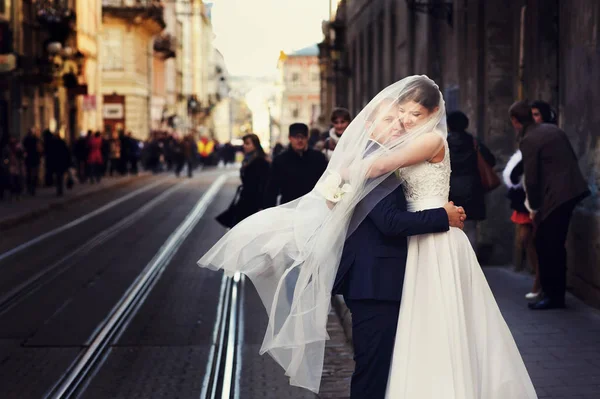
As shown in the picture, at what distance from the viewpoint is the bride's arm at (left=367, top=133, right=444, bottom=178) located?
4941mm

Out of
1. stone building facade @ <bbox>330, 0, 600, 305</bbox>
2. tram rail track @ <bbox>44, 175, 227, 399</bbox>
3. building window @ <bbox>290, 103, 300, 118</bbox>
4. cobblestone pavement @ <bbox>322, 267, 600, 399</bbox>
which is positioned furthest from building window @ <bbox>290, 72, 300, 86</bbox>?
cobblestone pavement @ <bbox>322, 267, 600, 399</bbox>

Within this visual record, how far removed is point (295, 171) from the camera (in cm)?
996

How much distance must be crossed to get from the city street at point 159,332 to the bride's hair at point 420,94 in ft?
7.53

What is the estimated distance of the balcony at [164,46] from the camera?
7206cm

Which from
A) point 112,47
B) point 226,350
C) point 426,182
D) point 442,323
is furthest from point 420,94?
point 112,47

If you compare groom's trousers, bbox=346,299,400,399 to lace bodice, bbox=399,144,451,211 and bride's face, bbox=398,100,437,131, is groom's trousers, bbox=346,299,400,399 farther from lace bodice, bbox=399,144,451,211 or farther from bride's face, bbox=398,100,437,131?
bride's face, bbox=398,100,437,131

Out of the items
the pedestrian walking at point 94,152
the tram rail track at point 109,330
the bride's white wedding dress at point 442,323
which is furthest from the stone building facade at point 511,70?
the pedestrian walking at point 94,152

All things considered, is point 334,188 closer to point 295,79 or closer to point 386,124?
point 386,124

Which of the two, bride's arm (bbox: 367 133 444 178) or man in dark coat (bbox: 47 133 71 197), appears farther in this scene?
man in dark coat (bbox: 47 133 71 197)

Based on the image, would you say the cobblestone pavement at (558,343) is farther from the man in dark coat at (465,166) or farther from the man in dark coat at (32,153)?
the man in dark coat at (32,153)

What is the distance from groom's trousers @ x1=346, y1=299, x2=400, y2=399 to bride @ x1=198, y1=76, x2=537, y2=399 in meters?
0.06

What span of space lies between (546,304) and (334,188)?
518 centimetres

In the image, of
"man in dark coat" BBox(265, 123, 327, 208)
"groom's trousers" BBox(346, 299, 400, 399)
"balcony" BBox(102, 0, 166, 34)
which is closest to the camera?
"groom's trousers" BBox(346, 299, 400, 399)

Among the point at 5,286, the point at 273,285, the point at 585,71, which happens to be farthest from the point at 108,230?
the point at 273,285
